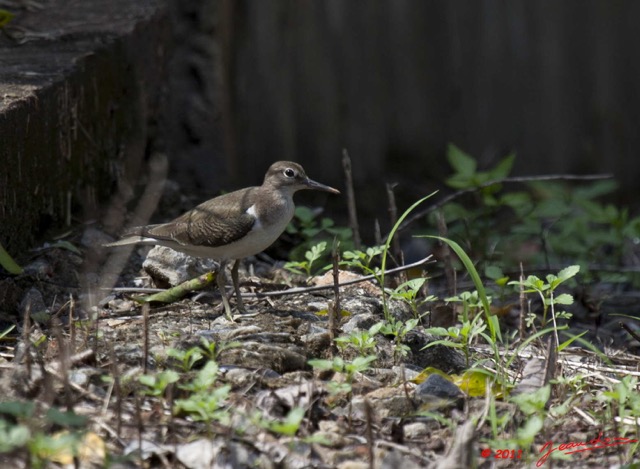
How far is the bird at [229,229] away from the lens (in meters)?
5.39

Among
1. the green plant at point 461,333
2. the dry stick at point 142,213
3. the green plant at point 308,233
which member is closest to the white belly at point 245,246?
the dry stick at point 142,213

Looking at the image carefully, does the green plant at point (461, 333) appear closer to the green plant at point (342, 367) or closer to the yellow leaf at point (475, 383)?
the yellow leaf at point (475, 383)

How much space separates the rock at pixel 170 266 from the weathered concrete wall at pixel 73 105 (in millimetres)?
635

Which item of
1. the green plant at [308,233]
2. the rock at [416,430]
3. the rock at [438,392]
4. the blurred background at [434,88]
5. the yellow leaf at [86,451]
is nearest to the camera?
the yellow leaf at [86,451]

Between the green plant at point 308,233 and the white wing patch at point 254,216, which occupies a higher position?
the white wing patch at point 254,216

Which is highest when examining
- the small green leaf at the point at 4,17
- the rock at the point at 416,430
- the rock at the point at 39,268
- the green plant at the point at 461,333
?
the small green leaf at the point at 4,17

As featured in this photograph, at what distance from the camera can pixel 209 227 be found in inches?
213

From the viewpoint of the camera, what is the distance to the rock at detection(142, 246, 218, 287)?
5590 millimetres

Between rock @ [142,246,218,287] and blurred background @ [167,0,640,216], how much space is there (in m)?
3.46

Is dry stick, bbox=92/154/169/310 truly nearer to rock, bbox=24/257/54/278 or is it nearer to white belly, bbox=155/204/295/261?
rock, bbox=24/257/54/278

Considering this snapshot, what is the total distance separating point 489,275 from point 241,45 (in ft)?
13.4

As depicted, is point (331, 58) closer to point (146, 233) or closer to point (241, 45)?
point (241, 45)

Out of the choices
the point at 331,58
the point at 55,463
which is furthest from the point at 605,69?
the point at 55,463

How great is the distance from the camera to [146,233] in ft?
18.3
